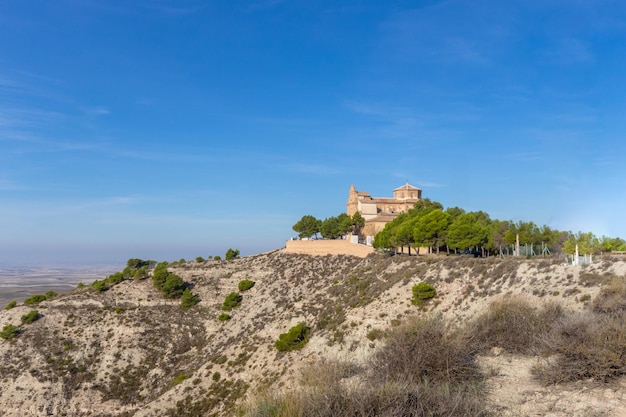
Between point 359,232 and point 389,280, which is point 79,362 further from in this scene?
point 359,232

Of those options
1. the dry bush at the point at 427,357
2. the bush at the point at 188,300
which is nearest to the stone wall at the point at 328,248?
the bush at the point at 188,300

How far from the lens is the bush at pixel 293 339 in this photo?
3002cm

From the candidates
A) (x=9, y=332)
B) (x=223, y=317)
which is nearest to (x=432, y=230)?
(x=223, y=317)

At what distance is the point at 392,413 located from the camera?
6688 millimetres

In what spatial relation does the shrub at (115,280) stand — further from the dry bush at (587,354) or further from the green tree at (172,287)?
the dry bush at (587,354)

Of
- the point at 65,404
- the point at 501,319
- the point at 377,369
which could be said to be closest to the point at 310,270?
the point at 65,404

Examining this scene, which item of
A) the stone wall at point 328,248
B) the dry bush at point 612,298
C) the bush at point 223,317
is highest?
the stone wall at point 328,248

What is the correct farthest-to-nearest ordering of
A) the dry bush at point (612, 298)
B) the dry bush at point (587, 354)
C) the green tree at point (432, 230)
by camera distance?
the green tree at point (432, 230), the dry bush at point (612, 298), the dry bush at point (587, 354)

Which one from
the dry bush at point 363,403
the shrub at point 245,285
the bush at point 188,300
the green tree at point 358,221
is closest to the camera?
the dry bush at point 363,403

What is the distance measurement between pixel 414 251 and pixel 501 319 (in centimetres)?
3657

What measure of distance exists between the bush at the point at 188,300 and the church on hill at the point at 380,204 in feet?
90.3

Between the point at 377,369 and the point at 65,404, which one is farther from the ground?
the point at 377,369

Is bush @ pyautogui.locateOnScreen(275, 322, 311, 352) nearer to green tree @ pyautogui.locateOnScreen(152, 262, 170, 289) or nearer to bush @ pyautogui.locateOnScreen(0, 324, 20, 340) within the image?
green tree @ pyautogui.locateOnScreen(152, 262, 170, 289)

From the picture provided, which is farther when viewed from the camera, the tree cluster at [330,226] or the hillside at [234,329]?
the tree cluster at [330,226]
